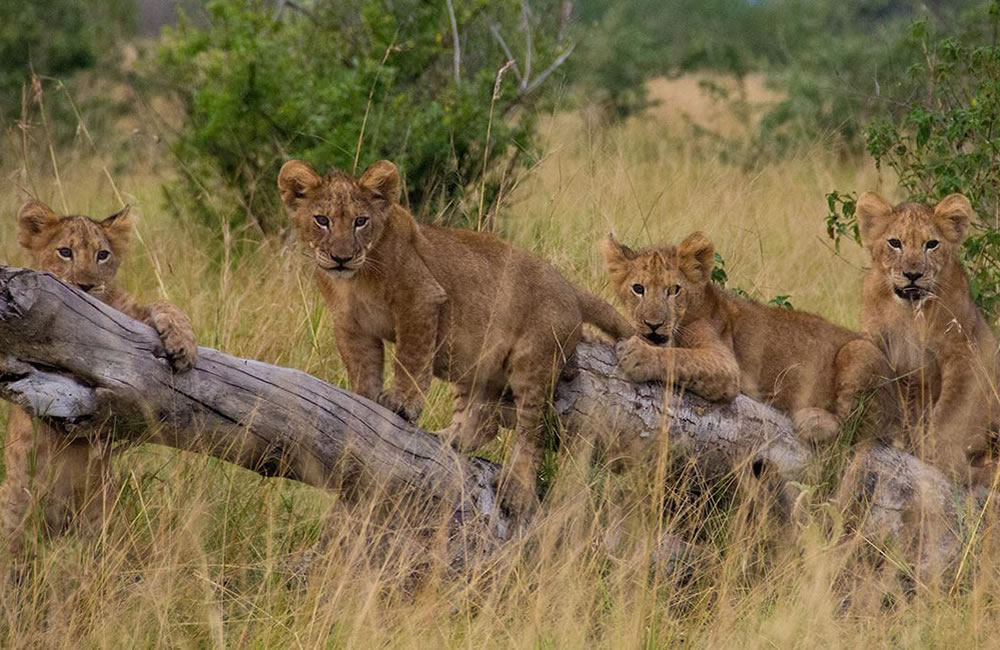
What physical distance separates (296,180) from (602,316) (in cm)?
129

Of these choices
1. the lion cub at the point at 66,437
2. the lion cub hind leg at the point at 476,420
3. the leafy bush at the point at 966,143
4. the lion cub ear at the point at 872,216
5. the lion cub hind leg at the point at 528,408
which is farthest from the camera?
the leafy bush at the point at 966,143

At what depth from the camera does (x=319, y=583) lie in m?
4.54

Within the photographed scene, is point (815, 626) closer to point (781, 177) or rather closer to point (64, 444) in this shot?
point (64, 444)

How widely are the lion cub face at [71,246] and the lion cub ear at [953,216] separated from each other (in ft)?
11.3

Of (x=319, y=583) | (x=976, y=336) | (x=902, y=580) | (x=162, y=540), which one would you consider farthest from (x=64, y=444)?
(x=976, y=336)

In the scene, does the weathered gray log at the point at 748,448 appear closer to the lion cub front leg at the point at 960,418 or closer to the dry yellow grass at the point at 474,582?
the dry yellow grass at the point at 474,582

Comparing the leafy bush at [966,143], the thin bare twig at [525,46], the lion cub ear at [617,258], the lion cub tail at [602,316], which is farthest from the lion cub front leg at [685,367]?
the thin bare twig at [525,46]

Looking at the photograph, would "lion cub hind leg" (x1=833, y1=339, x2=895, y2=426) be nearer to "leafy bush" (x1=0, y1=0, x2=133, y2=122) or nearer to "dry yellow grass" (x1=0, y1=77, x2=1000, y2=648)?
"dry yellow grass" (x1=0, y1=77, x2=1000, y2=648)

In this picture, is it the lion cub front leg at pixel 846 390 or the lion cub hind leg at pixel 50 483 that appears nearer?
the lion cub hind leg at pixel 50 483


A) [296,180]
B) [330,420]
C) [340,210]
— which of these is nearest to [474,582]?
[330,420]

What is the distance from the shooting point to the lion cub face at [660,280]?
554 centimetres

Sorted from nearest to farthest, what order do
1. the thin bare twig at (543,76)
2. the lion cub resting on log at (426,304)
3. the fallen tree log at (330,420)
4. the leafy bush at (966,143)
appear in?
the fallen tree log at (330,420) → the lion cub resting on log at (426,304) → the leafy bush at (966,143) → the thin bare twig at (543,76)

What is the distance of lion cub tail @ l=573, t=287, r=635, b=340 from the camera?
5430 millimetres

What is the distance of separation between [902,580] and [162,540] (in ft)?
8.88
